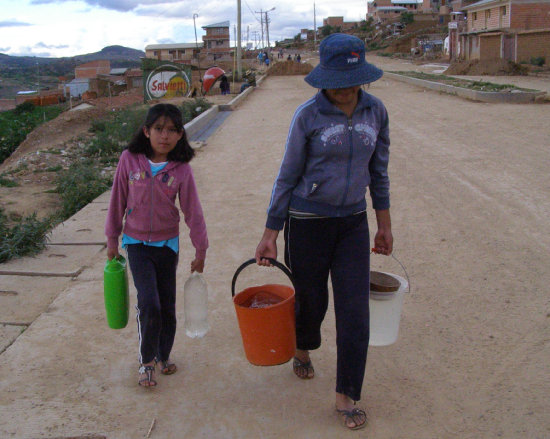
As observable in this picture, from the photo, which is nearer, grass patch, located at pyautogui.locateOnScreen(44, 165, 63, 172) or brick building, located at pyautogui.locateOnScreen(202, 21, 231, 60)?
grass patch, located at pyautogui.locateOnScreen(44, 165, 63, 172)

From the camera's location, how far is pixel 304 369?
343 centimetres

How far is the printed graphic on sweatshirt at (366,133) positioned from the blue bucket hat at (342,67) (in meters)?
0.19

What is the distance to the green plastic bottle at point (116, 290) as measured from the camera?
11.1 ft

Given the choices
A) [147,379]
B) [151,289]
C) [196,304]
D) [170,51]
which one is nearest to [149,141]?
[151,289]

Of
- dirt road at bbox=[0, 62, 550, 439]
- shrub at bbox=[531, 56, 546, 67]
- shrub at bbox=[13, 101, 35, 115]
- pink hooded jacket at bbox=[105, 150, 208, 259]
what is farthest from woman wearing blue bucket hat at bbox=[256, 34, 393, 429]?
shrub at bbox=[13, 101, 35, 115]

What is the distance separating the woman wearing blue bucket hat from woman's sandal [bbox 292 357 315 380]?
39cm

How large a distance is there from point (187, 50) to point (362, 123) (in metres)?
109

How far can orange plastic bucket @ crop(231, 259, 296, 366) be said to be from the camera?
302 centimetres

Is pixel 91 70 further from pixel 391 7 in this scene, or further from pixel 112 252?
pixel 112 252

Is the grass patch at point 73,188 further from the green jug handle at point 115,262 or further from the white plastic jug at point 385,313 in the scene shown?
the white plastic jug at point 385,313

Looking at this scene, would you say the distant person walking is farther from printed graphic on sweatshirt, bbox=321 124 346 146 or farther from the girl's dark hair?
printed graphic on sweatshirt, bbox=321 124 346 146

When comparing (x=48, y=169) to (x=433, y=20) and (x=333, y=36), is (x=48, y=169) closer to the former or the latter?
(x=333, y=36)

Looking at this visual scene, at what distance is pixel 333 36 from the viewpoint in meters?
2.89

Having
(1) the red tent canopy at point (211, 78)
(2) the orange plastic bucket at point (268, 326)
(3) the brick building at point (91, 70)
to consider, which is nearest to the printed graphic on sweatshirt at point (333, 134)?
(2) the orange plastic bucket at point (268, 326)
